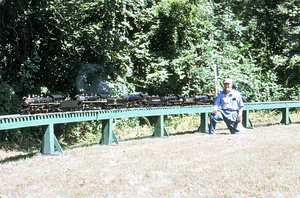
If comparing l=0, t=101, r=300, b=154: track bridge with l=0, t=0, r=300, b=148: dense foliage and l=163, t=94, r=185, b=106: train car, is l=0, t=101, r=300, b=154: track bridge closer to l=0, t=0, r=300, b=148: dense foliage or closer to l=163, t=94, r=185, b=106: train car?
l=163, t=94, r=185, b=106: train car

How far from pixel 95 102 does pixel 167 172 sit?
6.27 metres

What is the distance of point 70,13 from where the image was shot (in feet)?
41.9

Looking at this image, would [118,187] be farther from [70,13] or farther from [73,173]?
[70,13]

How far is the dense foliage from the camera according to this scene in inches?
508

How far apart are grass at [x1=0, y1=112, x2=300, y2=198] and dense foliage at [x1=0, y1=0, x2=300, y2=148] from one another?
585 cm

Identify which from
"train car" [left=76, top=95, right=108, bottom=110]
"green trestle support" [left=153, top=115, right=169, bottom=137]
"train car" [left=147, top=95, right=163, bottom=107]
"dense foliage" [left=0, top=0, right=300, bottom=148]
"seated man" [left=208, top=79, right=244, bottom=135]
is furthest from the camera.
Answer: "train car" [left=147, top=95, right=163, bottom=107]

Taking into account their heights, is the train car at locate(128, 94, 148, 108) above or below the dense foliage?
below

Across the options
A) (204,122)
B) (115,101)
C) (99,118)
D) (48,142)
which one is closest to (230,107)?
(204,122)

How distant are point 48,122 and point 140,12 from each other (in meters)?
8.57

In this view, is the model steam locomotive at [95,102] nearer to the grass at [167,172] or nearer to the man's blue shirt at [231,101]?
the grass at [167,172]

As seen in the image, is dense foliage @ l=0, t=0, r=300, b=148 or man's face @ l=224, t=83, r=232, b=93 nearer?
man's face @ l=224, t=83, r=232, b=93

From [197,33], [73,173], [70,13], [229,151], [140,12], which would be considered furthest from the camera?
[197,33]

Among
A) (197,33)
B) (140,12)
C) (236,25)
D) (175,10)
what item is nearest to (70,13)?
(140,12)

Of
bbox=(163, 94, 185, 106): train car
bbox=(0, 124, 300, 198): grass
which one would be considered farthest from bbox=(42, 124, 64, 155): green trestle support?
bbox=(163, 94, 185, 106): train car
